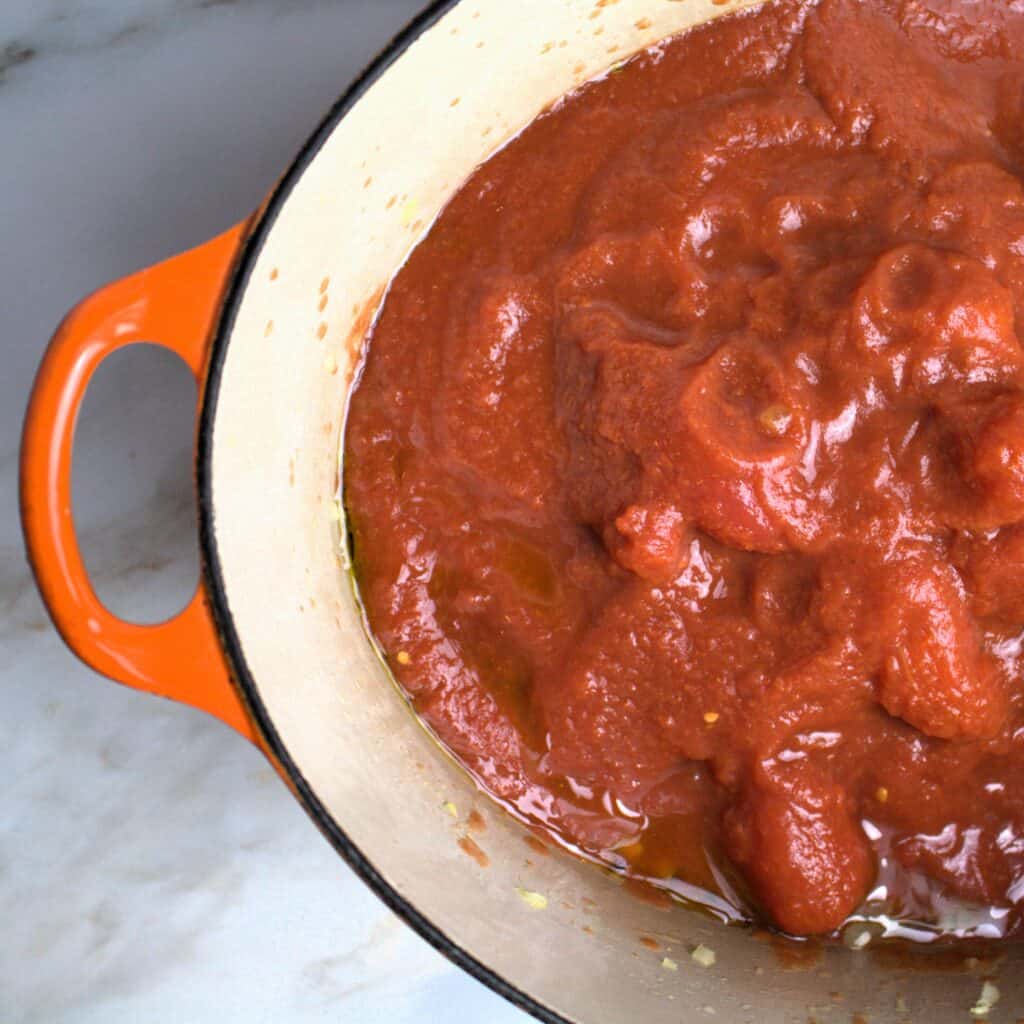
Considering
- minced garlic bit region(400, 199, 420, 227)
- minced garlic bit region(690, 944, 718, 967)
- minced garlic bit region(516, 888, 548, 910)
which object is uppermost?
minced garlic bit region(400, 199, 420, 227)

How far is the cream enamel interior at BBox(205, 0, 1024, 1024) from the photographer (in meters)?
1.19

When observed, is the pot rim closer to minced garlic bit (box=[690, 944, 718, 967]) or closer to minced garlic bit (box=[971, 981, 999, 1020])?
minced garlic bit (box=[690, 944, 718, 967])

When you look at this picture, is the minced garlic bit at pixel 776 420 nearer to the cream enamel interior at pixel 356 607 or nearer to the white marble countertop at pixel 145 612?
the cream enamel interior at pixel 356 607

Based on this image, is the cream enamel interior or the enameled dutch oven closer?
the enameled dutch oven

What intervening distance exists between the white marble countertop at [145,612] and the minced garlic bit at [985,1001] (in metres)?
0.72

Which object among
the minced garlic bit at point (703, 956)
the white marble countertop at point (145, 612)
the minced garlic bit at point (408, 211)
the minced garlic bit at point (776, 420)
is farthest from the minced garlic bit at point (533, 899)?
the minced garlic bit at point (408, 211)

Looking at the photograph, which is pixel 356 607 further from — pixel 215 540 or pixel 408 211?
pixel 408 211

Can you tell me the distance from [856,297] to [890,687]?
45cm

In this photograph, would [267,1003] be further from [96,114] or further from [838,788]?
[96,114]

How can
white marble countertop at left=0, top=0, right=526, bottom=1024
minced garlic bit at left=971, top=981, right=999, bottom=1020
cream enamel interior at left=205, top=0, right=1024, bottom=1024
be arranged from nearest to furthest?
1. cream enamel interior at left=205, top=0, right=1024, bottom=1024
2. minced garlic bit at left=971, top=981, right=999, bottom=1020
3. white marble countertop at left=0, top=0, right=526, bottom=1024

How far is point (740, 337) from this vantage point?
48.9 inches

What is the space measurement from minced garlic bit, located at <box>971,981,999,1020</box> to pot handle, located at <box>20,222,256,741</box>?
3.49 ft

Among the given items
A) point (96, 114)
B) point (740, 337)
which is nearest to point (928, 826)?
point (740, 337)

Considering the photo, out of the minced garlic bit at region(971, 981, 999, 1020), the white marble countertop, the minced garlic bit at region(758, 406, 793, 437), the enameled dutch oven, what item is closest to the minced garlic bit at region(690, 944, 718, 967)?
the enameled dutch oven
